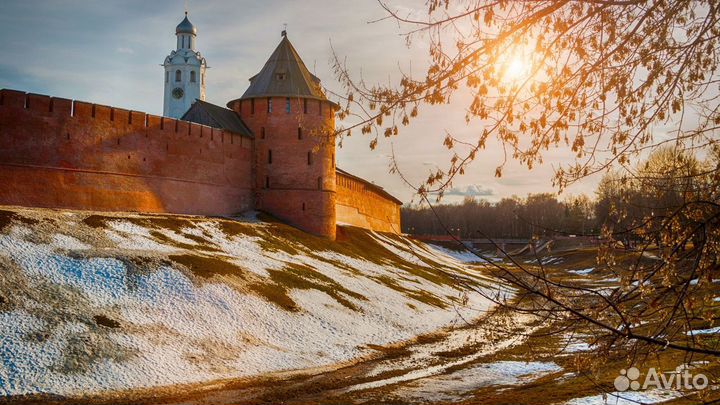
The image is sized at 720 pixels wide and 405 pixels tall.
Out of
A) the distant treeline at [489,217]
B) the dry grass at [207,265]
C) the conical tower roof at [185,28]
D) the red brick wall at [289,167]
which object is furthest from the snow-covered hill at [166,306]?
the distant treeline at [489,217]

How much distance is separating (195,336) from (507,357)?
9.02 metres

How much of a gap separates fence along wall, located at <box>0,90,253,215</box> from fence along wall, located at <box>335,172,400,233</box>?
1370 cm

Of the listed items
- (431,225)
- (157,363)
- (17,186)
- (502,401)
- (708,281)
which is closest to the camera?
(708,281)

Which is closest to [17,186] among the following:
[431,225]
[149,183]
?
[149,183]

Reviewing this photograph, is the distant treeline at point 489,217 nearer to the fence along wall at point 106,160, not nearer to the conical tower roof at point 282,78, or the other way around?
the conical tower roof at point 282,78

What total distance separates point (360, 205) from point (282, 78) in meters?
19.5

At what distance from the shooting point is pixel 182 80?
85.2 meters

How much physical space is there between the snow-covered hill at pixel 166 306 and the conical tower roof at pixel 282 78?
506 inches

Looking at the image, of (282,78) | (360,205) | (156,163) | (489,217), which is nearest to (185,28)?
(360,205)

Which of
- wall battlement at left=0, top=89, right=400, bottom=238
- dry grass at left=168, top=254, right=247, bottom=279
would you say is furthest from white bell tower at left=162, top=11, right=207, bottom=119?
dry grass at left=168, top=254, right=247, bottom=279

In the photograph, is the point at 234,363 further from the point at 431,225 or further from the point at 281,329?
the point at 431,225

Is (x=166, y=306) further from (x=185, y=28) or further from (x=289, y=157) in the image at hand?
(x=185, y=28)

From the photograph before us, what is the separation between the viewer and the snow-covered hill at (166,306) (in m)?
14.1

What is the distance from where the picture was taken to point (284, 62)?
135ft
